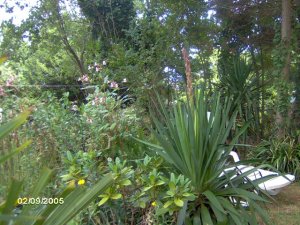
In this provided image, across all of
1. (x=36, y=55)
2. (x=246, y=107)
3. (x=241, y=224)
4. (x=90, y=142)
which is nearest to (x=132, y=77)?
(x=246, y=107)

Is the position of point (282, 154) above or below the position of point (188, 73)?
below

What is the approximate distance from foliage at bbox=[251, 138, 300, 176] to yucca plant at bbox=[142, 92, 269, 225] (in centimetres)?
350

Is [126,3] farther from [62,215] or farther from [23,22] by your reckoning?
[62,215]

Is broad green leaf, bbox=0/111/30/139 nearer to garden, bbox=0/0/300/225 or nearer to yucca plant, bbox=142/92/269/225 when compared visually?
garden, bbox=0/0/300/225

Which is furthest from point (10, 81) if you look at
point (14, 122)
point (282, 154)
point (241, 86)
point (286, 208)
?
point (241, 86)

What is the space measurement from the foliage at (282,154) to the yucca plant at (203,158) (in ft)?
11.5

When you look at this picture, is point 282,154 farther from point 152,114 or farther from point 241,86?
point 152,114

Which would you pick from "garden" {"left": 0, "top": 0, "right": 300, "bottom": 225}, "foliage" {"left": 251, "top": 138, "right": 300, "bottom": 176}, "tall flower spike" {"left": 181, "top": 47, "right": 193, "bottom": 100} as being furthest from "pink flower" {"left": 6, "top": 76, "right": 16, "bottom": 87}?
"foliage" {"left": 251, "top": 138, "right": 300, "bottom": 176}

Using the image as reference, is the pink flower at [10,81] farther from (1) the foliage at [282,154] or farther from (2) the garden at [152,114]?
(1) the foliage at [282,154]

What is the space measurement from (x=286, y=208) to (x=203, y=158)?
2373 mm

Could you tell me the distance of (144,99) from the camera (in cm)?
703

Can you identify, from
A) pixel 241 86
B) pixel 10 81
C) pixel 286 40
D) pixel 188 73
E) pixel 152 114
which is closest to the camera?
pixel 188 73

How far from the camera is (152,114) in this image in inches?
117

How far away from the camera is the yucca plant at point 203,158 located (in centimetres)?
272
